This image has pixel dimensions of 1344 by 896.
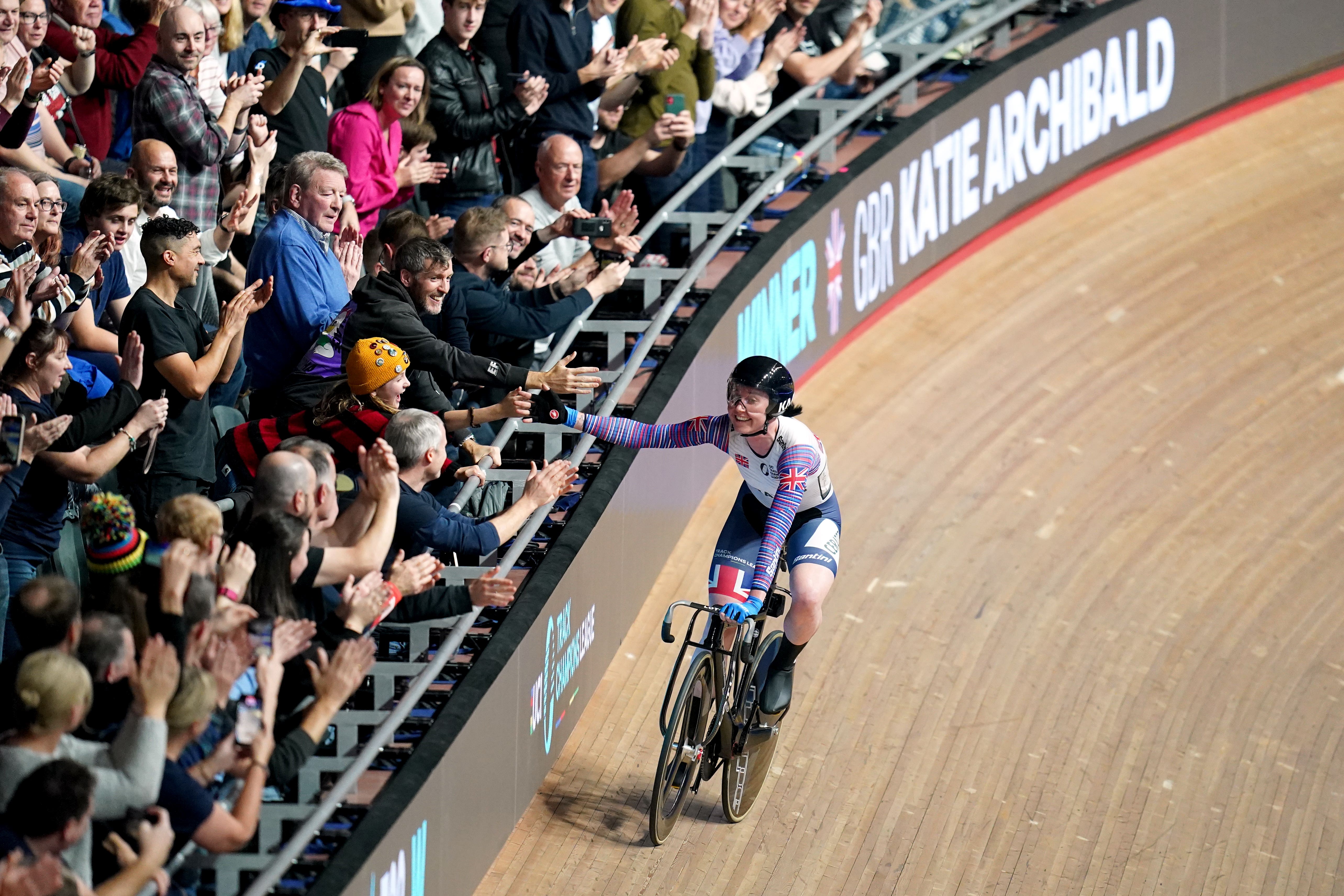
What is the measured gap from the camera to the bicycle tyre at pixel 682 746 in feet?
18.4

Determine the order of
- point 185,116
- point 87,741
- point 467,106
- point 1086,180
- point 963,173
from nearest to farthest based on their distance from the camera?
point 87,741
point 185,116
point 467,106
point 963,173
point 1086,180

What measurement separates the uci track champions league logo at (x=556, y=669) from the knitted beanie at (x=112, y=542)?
191cm

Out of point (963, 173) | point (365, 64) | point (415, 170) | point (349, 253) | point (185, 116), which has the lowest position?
point (349, 253)

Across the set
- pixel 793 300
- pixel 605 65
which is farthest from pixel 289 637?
pixel 793 300

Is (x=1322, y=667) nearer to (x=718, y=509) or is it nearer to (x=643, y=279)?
(x=718, y=509)

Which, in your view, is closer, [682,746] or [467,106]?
[682,746]

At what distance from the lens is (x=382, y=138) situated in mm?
6914

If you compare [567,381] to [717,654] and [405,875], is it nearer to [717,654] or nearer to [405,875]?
[717,654]

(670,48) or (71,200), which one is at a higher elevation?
(670,48)

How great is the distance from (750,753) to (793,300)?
11.8 ft

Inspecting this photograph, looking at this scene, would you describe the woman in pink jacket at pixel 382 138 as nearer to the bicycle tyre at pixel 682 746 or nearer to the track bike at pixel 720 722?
the track bike at pixel 720 722

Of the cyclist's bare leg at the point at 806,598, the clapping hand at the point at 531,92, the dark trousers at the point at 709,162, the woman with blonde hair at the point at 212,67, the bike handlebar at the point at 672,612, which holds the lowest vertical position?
the bike handlebar at the point at 672,612

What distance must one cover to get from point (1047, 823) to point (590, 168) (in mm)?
3722

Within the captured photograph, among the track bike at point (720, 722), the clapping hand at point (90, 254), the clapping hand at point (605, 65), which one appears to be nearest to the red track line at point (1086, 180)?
the clapping hand at point (605, 65)
